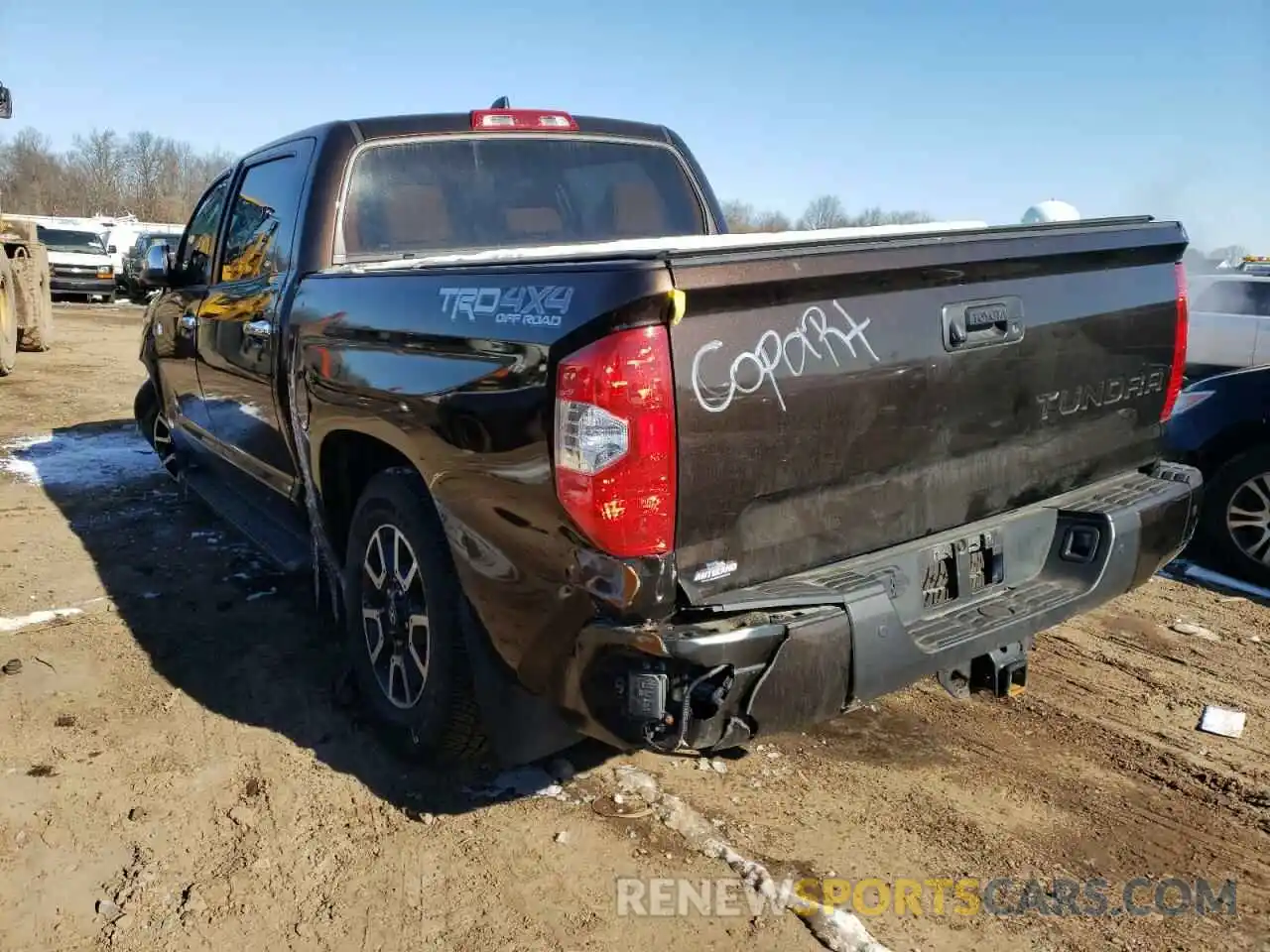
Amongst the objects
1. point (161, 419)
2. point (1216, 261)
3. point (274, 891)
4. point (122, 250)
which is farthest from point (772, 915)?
point (122, 250)

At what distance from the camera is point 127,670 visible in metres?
3.93

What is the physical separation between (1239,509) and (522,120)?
4.13m

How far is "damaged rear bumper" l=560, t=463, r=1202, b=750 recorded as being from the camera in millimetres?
2158

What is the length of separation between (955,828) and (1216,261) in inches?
639

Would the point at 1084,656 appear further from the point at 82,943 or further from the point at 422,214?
the point at 82,943

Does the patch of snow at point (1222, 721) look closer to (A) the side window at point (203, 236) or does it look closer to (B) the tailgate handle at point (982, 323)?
(B) the tailgate handle at point (982, 323)

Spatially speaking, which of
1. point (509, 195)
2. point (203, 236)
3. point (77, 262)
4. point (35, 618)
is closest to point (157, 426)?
point (203, 236)

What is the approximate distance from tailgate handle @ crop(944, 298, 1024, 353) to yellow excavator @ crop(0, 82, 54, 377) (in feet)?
43.1

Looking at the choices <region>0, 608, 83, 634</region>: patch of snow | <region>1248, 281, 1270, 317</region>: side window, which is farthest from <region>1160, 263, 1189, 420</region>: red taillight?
<region>1248, 281, 1270, 317</region>: side window

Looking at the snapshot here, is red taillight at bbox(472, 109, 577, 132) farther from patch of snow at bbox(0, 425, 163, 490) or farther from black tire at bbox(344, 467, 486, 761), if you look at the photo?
patch of snow at bbox(0, 425, 163, 490)

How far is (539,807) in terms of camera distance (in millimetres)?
2986

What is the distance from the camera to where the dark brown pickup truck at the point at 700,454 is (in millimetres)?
2154

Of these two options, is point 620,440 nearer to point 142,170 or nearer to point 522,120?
point 522,120

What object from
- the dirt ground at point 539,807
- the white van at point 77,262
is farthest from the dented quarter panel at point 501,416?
the white van at point 77,262
